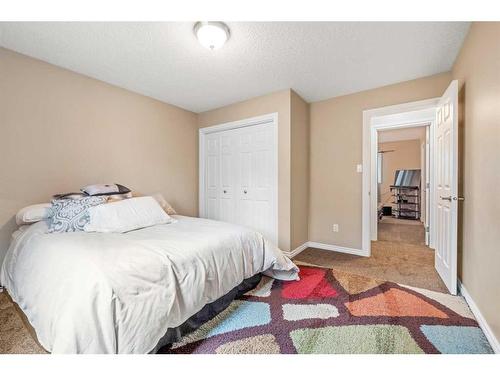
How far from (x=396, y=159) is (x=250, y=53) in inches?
248

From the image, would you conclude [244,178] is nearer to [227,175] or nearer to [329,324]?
[227,175]

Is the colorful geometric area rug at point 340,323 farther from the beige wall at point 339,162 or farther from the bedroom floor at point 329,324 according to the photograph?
the beige wall at point 339,162

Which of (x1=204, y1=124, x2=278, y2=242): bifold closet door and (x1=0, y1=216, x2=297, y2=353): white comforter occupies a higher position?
(x1=204, y1=124, x2=278, y2=242): bifold closet door

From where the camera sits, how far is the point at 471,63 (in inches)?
69.1

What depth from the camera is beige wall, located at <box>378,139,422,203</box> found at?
6.23m

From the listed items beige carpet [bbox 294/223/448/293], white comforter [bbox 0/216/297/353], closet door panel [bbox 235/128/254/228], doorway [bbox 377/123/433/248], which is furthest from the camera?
doorway [bbox 377/123/433/248]

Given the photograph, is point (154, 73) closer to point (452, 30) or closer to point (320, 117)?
point (320, 117)

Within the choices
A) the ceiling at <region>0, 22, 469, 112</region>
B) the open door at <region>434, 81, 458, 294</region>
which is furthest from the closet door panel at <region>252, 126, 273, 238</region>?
the open door at <region>434, 81, 458, 294</region>

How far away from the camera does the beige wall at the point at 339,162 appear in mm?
2984

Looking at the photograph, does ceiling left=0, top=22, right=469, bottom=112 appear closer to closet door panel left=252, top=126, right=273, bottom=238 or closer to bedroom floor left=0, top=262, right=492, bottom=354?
closet door panel left=252, top=126, right=273, bottom=238

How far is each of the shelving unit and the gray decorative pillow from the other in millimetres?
6970

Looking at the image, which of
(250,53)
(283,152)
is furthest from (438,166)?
(250,53)
